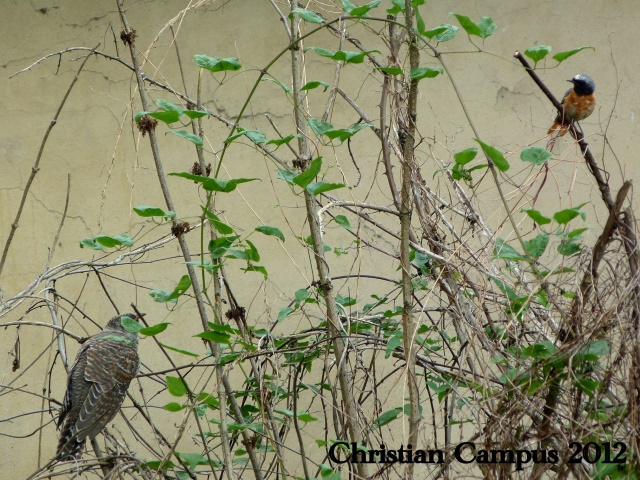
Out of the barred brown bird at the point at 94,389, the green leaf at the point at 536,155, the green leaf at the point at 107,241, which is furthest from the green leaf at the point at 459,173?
the barred brown bird at the point at 94,389

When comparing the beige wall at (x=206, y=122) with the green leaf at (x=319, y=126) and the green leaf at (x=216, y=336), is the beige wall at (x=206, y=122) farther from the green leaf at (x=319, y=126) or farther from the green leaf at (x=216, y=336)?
the green leaf at (x=319, y=126)

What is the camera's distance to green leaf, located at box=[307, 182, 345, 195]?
5.85 feet

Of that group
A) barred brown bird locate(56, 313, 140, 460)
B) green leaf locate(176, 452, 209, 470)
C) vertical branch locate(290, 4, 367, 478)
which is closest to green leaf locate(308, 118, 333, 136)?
vertical branch locate(290, 4, 367, 478)

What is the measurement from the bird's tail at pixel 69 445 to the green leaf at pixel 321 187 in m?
1.34

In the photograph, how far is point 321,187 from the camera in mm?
1802

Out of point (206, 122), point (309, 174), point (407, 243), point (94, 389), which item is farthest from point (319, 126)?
→ point (206, 122)

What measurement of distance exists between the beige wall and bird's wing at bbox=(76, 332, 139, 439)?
615 mm

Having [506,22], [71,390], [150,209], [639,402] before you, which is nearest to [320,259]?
[150,209]

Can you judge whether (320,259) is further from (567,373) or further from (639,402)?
(639,402)

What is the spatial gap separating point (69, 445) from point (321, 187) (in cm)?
148

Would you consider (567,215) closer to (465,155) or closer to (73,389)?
(465,155)

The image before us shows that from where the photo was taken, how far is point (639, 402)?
5.69 ft

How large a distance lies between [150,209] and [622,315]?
41.3 inches

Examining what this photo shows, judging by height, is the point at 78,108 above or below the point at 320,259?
above
